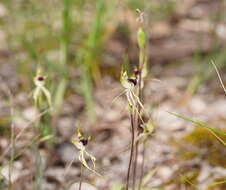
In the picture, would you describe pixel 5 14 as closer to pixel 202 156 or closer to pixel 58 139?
pixel 58 139

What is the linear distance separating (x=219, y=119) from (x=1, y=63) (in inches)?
53.6

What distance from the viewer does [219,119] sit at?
2.09m

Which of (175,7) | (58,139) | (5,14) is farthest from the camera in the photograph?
(175,7)

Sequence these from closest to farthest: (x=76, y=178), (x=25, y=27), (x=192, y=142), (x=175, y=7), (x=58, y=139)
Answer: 1. (x=76, y=178)
2. (x=192, y=142)
3. (x=58, y=139)
4. (x=25, y=27)
5. (x=175, y=7)

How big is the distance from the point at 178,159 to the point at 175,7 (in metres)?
1.92

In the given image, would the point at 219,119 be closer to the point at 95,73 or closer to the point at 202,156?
the point at 202,156

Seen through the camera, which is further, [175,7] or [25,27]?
[175,7]

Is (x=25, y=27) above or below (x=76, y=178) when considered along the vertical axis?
above

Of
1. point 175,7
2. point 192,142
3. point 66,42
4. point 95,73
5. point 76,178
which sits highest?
point 175,7

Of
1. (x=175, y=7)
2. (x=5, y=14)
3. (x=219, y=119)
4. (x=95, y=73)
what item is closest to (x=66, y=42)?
(x=95, y=73)

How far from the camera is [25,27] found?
2.90 m

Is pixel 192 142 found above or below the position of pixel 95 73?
below

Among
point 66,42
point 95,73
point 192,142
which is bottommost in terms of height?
point 192,142

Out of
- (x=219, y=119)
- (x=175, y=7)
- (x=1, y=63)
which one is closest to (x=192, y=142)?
(x=219, y=119)
